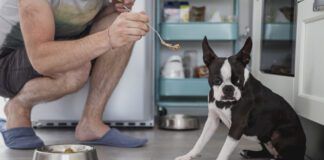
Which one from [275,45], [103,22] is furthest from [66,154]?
[275,45]

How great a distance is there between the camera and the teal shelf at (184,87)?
8.98 ft

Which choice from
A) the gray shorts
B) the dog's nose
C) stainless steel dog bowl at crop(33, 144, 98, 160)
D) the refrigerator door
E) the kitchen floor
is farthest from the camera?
the refrigerator door

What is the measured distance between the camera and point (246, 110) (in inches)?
55.7

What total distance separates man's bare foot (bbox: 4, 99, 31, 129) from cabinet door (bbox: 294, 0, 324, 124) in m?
1.03

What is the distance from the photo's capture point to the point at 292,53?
5.67 feet

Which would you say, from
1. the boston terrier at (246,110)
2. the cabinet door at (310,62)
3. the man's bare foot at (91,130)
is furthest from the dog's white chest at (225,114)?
the man's bare foot at (91,130)

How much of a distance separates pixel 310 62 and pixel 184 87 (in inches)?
51.8

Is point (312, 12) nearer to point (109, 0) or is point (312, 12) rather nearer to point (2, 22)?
point (109, 0)

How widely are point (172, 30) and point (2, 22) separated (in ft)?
4.02

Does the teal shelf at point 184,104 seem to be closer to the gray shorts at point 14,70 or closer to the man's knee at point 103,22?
the man's knee at point 103,22

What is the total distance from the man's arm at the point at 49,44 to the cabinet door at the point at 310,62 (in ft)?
1.84

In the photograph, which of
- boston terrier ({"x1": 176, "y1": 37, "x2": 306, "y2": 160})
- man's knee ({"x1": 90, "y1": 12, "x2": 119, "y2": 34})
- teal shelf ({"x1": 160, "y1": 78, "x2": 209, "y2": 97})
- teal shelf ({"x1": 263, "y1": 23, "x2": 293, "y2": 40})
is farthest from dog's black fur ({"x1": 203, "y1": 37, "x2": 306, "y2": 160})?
teal shelf ({"x1": 160, "y1": 78, "x2": 209, "y2": 97})

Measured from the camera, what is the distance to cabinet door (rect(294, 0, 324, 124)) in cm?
138

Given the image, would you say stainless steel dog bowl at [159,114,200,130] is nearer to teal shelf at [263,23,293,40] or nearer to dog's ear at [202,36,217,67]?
teal shelf at [263,23,293,40]
